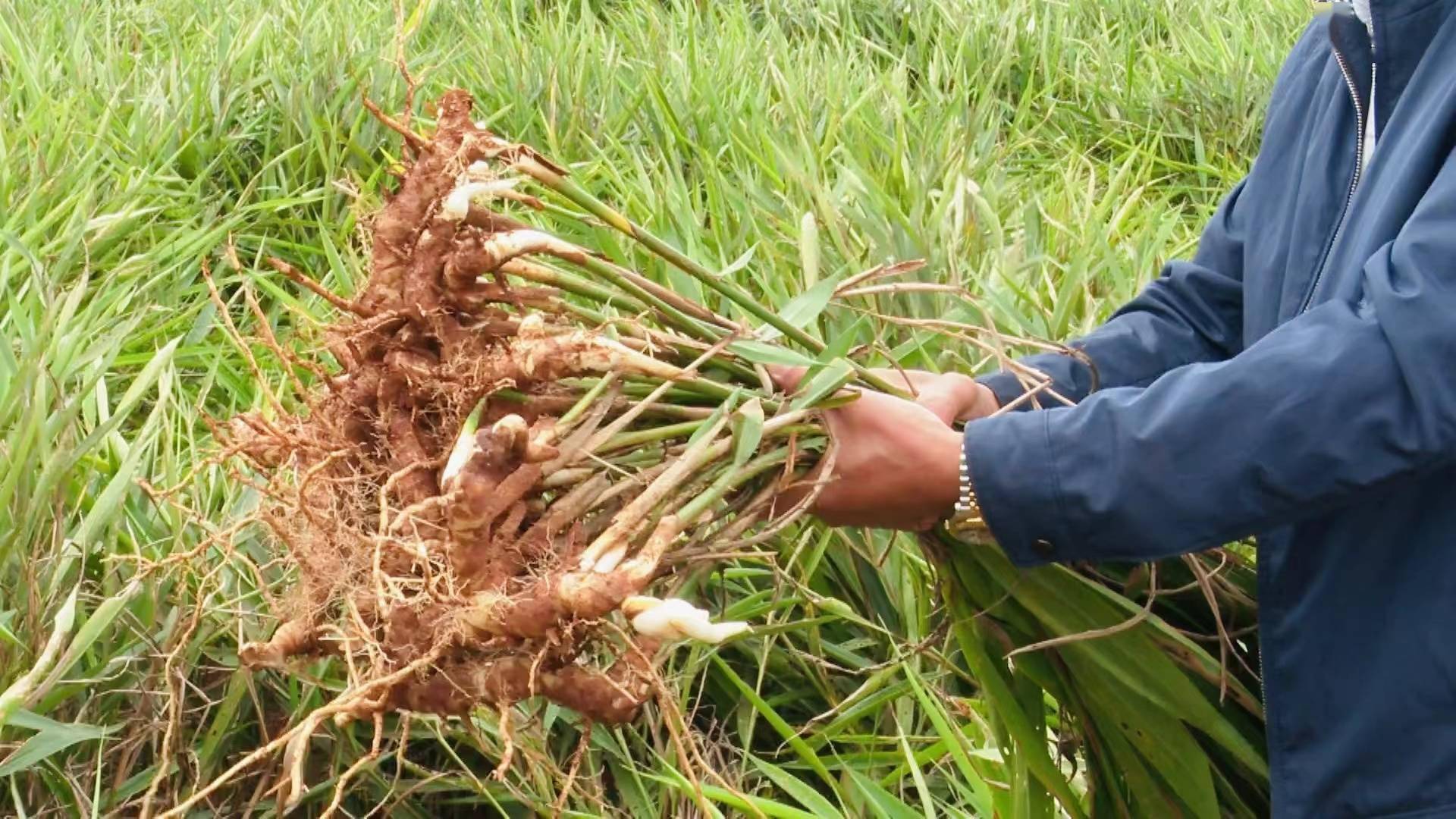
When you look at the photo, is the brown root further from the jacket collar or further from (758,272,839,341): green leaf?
the jacket collar

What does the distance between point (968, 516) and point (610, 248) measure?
970 mm

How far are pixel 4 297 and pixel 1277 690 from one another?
184 cm

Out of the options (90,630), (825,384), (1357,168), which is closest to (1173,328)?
(1357,168)

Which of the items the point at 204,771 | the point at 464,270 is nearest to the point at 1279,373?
the point at 464,270

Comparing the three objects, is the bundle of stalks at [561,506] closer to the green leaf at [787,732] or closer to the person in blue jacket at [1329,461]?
the person in blue jacket at [1329,461]

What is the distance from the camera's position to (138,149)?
284 cm

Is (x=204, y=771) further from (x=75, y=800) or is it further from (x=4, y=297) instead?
(x=4, y=297)

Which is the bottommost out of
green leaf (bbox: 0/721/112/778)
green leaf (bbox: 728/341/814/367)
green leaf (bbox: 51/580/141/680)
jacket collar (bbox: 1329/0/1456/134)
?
green leaf (bbox: 0/721/112/778)

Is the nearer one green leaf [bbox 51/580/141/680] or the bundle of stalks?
the bundle of stalks

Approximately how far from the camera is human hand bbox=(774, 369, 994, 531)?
1.21m

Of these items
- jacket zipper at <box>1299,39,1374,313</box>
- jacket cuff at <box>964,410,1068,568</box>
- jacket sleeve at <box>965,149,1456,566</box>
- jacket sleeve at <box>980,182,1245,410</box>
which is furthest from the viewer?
jacket sleeve at <box>980,182,1245,410</box>

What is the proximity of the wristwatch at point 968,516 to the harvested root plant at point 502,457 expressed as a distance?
12cm

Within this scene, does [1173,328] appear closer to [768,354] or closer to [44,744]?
[768,354]

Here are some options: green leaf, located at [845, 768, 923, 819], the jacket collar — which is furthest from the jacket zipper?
green leaf, located at [845, 768, 923, 819]
